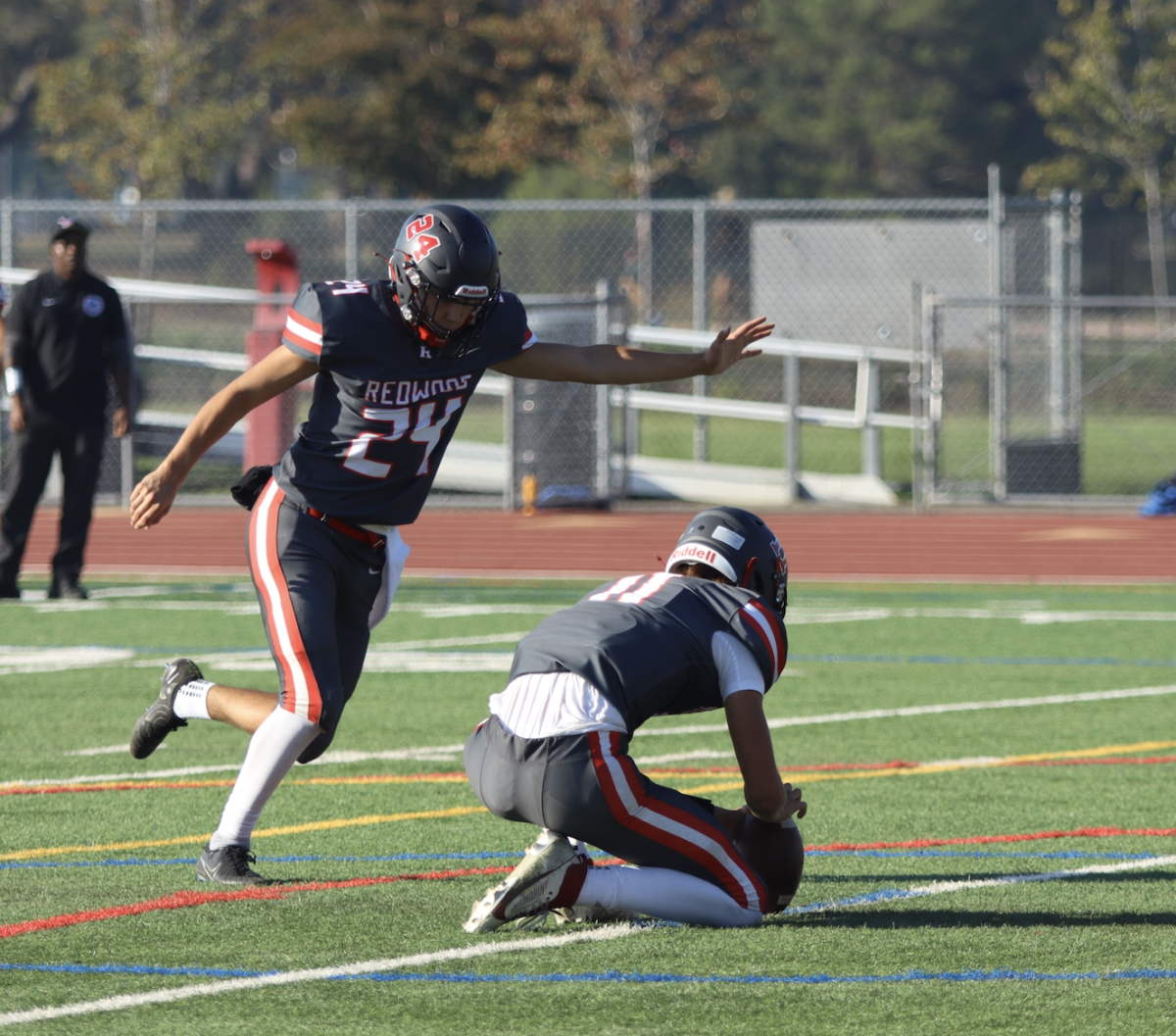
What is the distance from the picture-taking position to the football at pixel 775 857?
4.91 meters

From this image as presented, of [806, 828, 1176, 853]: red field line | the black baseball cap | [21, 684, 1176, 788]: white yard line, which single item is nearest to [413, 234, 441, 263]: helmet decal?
[806, 828, 1176, 853]: red field line

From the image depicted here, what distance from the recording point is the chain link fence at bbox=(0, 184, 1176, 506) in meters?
18.7

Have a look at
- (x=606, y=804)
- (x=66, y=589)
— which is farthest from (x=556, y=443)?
(x=606, y=804)

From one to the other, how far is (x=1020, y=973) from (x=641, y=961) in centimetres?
86

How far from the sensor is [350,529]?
18.0ft

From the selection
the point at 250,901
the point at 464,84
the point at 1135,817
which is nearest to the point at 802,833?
the point at 1135,817

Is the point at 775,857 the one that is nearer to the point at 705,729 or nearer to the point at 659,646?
the point at 659,646

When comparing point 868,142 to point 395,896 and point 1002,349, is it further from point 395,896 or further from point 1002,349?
point 395,896

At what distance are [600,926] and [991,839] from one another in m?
1.80

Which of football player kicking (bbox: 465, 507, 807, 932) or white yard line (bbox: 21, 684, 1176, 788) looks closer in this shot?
football player kicking (bbox: 465, 507, 807, 932)

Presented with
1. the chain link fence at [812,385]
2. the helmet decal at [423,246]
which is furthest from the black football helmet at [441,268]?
the chain link fence at [812,385]

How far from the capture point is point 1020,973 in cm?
432

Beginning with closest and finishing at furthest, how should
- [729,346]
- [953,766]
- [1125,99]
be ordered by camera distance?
[729,346] → [953,766] → [1125,99]

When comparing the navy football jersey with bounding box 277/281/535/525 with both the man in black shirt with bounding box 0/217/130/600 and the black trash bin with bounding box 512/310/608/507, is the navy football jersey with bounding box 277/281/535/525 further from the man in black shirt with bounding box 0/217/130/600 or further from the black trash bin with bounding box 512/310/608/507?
the black trash bin with bounding box 512/310/608/507
